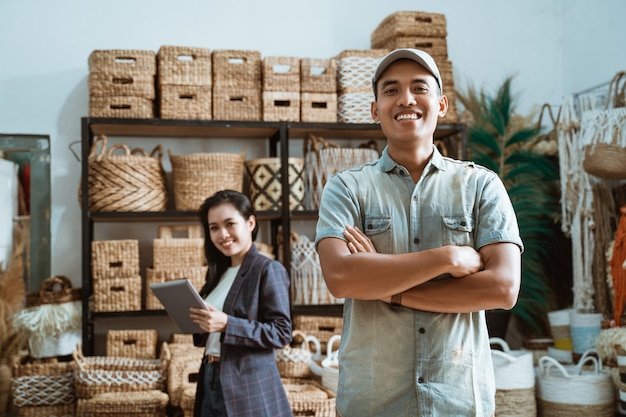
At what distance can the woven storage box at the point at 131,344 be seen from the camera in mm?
3895

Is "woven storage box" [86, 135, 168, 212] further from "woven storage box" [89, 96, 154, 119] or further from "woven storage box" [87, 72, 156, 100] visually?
"woven storage box" [87, 72, 156, 100]

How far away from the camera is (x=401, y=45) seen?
432 centimetres

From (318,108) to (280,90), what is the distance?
0.85ft

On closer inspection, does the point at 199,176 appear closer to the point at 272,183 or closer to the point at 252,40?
the point at 272,183

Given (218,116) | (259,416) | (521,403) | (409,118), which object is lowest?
(521,403)

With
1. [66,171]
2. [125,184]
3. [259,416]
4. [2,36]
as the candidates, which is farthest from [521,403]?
[2,36]

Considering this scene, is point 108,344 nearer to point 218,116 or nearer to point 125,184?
point 125,184

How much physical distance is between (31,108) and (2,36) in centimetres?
47

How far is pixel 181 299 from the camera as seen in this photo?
2439 mm

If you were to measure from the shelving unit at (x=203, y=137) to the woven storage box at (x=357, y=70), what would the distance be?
0.24 meters

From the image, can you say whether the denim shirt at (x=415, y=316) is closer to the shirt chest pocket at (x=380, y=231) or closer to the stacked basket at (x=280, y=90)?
the shirt chest pocket at (x=380, y=231)

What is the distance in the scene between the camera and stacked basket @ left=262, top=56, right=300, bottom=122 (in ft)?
13.7

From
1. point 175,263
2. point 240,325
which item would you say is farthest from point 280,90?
point 240,325

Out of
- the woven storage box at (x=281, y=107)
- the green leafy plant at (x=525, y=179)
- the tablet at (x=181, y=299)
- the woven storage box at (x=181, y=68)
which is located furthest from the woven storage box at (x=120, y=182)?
the green leafy plant at (x=525, y=179)
